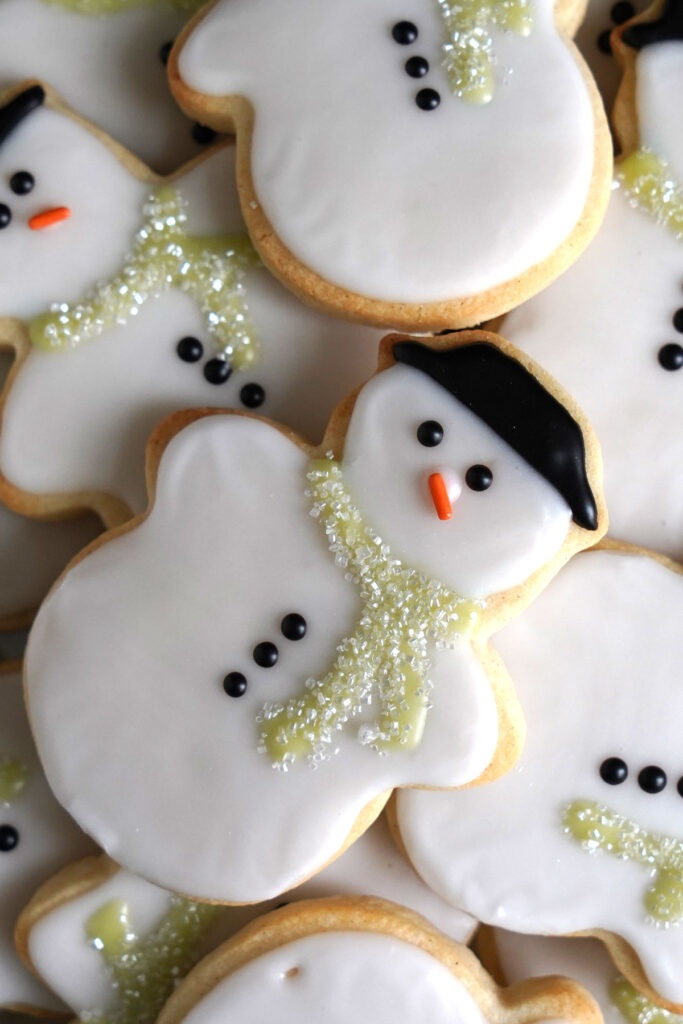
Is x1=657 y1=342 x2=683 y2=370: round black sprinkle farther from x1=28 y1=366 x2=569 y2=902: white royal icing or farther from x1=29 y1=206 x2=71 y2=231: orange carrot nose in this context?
x1=29 y1=206 x2=71 y2=231: orange carrot nose

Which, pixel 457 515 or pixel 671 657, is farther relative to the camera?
pixel 671 657

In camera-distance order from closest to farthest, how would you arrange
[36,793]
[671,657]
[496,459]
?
[496,459] → [671,657] → [36,793]

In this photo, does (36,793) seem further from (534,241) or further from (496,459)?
(534,241)

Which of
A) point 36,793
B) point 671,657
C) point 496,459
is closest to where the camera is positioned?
point 496,459

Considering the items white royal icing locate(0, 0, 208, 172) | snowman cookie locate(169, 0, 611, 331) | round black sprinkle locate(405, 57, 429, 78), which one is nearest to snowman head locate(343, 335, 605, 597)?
snowman cookie locate(169, 0, 611, 331)

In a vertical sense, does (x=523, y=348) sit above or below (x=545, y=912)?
above

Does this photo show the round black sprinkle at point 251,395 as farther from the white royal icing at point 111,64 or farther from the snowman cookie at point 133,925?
the snowman cookie at point 133,925

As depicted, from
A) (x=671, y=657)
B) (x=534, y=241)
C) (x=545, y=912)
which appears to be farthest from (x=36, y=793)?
(x=534, y=241)
